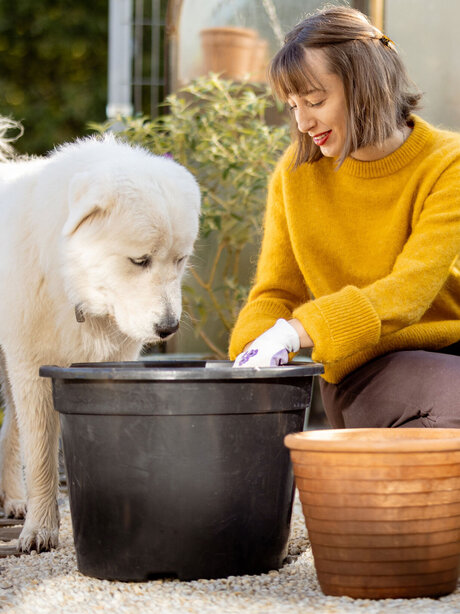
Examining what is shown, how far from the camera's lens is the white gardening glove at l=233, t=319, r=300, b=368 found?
2.27 meters

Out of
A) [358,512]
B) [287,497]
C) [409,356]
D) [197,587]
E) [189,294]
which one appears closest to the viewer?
[358,512]

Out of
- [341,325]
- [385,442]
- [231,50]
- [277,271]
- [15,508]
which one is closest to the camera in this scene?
[385,442]

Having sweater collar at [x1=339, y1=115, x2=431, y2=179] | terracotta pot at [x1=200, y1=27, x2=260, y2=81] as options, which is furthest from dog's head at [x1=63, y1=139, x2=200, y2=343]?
terracotta pot at [x1=200, y1=27, x2=260, y2=81]

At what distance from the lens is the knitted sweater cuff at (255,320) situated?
103 inches

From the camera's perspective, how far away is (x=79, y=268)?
8.50 ft

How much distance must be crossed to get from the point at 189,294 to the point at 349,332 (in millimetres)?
3043

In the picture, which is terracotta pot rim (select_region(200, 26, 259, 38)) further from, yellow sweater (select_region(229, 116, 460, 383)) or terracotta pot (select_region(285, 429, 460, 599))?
terracotta pot (select_region(285, 429, 460, 599))

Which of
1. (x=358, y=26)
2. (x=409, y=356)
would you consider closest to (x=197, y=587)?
(x=409, y=356)

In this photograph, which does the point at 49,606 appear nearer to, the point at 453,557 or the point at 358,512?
the point at 358,512

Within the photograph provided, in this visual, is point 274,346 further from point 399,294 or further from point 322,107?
point 322,107

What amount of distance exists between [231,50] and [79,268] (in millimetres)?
3261

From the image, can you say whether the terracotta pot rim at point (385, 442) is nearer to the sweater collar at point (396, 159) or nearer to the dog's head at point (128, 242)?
the dog's head at point (128, 242)

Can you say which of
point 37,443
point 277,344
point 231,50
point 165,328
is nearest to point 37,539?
point 37,443

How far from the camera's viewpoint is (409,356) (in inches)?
98.5
